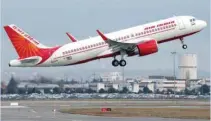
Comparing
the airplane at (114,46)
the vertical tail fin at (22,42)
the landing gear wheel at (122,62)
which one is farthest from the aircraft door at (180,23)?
the vertical tail fin at (22,42)

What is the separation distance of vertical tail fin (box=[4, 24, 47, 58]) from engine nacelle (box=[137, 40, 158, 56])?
13.0 metres

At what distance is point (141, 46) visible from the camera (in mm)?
93062

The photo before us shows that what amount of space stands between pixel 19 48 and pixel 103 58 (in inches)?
446

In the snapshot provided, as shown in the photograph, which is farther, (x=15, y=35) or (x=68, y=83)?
(x=68, y=83)

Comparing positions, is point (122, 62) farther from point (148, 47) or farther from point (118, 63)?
point (148, 47)

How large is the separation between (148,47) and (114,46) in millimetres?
4919

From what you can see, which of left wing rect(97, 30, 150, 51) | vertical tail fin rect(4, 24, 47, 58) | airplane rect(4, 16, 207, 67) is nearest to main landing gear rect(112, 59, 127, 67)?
airplane rect(4, 16, 207, 67)

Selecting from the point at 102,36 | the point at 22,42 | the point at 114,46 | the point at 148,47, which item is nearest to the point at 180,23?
the point at 148,47

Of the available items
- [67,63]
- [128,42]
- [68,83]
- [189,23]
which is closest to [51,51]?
[67,63]

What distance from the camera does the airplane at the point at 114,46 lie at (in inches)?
3684

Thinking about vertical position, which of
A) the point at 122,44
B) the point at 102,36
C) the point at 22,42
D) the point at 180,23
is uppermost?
the point at 180,23

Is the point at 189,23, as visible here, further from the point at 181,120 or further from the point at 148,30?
the point at 181,120

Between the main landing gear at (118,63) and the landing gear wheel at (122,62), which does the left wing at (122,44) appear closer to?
the main landing gear at (118,63)

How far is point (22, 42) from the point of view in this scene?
322 feet
